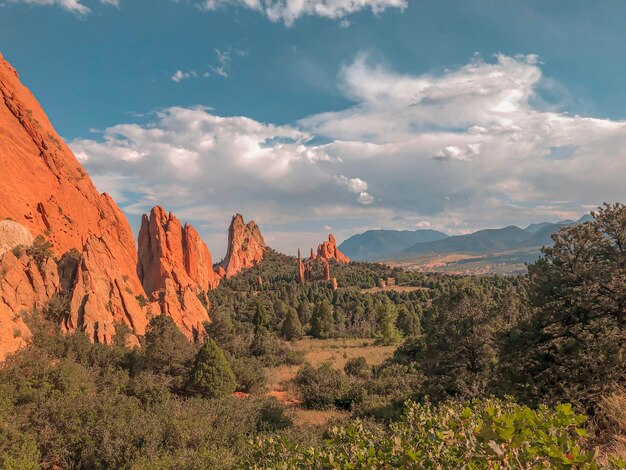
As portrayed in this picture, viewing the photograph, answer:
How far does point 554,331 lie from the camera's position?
14.5 metres

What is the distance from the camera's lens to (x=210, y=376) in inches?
1075

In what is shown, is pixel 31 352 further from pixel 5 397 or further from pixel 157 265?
pixel 157 265

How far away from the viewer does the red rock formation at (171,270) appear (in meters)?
47.1

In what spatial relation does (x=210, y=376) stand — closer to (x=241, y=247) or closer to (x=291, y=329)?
(x=291, y=329)

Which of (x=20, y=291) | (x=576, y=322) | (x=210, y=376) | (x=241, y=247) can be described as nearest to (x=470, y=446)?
(x=576, y=322)

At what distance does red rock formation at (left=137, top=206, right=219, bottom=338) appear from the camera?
1853 inches

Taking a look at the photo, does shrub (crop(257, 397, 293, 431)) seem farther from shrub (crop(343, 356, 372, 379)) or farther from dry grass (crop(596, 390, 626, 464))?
shrub (crop(343, 356, 372, 379))

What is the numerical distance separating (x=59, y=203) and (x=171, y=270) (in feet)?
88.3

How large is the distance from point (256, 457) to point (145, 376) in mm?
21595

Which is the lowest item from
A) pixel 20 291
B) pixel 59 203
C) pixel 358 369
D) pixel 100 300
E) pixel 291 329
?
pixel 291 329

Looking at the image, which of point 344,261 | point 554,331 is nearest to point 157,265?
point 554,331

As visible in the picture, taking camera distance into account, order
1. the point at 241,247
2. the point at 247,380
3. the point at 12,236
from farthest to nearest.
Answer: the point at 241,247 → the point at 247,380 → the point at 12,236

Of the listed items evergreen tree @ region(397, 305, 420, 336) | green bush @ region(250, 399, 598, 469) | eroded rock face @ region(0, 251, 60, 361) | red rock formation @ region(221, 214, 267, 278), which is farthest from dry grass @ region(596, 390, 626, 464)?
red rock formation @ region(221, 214, 267, 278)

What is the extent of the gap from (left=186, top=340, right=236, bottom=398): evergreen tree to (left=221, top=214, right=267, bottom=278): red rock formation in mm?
116715
